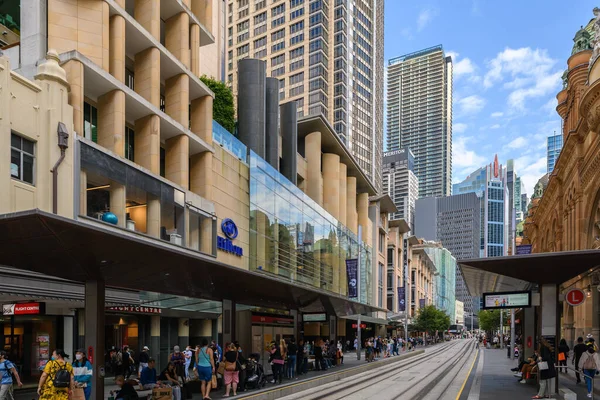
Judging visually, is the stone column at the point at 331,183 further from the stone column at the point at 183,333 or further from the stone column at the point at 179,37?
the stone column at the point at 179,37

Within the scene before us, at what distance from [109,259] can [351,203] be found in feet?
190

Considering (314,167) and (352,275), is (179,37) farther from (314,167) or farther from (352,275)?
(352,275)

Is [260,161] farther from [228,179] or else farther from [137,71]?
Result: [137,71]

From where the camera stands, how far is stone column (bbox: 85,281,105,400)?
13383 mm

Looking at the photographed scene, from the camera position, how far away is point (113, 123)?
26891mm

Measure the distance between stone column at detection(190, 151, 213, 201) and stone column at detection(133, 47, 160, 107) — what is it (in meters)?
5.47

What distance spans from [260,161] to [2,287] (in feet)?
78.9

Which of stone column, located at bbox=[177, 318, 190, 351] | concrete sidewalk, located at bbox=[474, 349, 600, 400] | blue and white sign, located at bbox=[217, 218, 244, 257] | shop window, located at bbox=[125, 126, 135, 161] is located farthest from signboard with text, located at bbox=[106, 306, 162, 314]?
concrete sidewalk, located at bbox=[474, 349, 600, 400]

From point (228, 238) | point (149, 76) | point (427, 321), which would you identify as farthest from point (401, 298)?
point (149, 76)

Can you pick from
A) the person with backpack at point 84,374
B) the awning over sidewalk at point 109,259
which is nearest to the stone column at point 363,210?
the awning over sidewalk at point 109,259

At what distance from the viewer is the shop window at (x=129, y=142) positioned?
30688mm

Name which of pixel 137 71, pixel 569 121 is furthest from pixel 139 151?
pixel 569 121

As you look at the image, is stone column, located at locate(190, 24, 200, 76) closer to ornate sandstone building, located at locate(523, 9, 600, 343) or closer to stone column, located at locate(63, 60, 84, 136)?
stone column, located at locate(63, 60, 84, 136)

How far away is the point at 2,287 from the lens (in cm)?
1784
